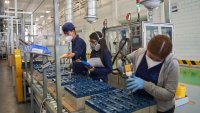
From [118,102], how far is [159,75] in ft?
1.20

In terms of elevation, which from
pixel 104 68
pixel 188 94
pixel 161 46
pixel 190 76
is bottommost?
pixel 188 94

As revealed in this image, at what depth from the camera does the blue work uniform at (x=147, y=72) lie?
1.37 metres

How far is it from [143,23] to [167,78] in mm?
1569

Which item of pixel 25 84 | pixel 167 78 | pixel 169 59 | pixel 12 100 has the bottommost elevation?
pixel 12 100

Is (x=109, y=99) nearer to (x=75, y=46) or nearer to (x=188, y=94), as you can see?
(x=75, y=46)

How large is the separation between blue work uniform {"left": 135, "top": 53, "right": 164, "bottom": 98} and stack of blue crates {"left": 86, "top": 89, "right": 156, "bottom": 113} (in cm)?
13

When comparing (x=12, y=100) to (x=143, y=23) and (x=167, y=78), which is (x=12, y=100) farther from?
(x=167, y=78)

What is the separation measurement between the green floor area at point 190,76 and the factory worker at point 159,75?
3.12 m

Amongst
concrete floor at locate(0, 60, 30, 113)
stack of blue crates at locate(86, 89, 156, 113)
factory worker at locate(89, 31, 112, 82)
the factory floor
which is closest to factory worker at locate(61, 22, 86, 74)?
factory worker at locate(89, 31, 112, 82)

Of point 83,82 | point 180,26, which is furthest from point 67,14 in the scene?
point 83,82

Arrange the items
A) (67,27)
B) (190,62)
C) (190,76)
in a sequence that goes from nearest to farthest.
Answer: (67,27)
(190,62)
(190,76)

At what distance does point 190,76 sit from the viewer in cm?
445

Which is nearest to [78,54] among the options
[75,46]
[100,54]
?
[75,46]

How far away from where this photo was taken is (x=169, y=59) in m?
1.33
